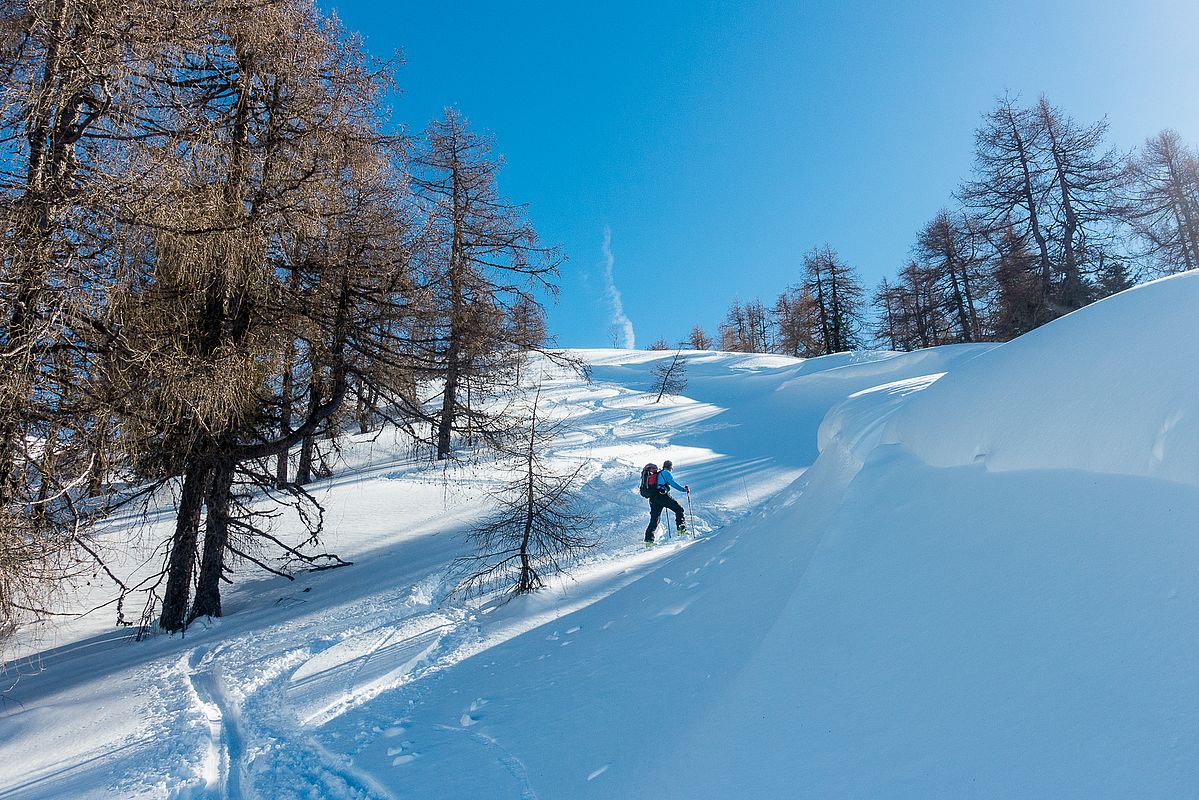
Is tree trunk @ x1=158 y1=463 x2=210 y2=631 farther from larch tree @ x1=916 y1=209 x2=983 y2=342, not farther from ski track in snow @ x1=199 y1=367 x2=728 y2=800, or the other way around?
larch tree @ x1=916 y1=209 x2=983 y2=342

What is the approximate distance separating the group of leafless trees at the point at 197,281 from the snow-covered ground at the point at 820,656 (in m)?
A: 1.59

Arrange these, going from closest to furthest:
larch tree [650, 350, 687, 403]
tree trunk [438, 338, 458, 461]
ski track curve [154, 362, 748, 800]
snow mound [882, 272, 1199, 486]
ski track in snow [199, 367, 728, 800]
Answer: snow mound [882, 272, 1199, 486] → ski track curve [154, 362, 748, 800] → ski track in snow [199, 367, 728, 800] → tree trunk [438, 338, 458, 461] → larch tree [650, 350, 687, 403]

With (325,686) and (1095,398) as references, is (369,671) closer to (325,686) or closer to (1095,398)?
(325,686)

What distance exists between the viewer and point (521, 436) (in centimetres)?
871

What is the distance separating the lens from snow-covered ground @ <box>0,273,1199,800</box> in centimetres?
229

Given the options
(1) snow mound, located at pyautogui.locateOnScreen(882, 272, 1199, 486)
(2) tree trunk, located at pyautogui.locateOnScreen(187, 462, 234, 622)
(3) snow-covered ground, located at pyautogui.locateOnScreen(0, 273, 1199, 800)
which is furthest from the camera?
(2) tree trunk, located at pyautogui.locateOnScreen(187, 462, 234, 622)

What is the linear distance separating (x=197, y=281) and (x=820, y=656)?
21.8 feet

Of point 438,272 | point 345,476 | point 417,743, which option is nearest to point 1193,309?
point 417,743

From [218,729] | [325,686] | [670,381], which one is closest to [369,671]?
[325,686]

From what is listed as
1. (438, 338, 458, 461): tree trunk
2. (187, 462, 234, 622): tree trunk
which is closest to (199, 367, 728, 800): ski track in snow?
(187, 462, 234, 622): tree trunk

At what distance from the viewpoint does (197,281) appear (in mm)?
5918

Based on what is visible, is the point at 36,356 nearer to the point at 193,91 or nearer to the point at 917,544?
the point at 193,91

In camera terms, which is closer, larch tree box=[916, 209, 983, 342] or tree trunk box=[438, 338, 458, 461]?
tree trunk box=[438, 338, 458, 461]

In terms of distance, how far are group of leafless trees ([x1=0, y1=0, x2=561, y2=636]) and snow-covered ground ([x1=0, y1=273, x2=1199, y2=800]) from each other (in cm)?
159
